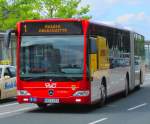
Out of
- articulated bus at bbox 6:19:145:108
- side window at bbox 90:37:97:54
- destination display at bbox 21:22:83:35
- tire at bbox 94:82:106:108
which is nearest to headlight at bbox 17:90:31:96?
articulated bus at bbox 6:19:145:108

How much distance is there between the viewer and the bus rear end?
58.9 feet

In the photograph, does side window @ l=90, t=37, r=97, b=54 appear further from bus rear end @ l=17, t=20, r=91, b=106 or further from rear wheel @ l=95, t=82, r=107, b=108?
rear wheel @ l=95, t=82, r=107, b=108

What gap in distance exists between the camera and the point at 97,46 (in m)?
19.2

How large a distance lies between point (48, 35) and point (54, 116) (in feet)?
8.36

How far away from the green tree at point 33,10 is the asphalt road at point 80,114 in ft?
72.5

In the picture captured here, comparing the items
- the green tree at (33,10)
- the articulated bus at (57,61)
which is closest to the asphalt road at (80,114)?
the articulated bus at (57,61)

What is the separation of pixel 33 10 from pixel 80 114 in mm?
29785

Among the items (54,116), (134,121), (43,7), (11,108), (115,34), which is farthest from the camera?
(43,7)

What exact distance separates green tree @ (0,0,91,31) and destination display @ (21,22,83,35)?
2551 centimetres

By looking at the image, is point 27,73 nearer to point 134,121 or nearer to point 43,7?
point 134,121

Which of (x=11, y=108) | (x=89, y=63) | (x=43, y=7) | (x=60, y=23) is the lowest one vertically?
(x=11, y=108)

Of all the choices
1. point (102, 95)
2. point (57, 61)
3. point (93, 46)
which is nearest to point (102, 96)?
point (102, 95)

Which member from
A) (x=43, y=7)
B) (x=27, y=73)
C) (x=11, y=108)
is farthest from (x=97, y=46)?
(x=43, y=7)

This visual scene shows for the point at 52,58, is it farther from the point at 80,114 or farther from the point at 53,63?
the point at 80,114
